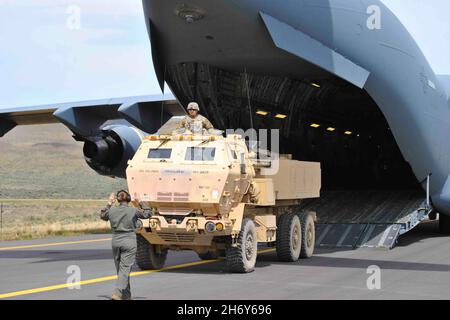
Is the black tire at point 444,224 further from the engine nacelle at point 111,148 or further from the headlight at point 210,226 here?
the headlight at point 210,226

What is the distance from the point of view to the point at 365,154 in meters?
24.2

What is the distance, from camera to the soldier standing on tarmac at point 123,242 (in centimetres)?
938

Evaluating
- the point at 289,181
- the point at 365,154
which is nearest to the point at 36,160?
the point at 365,154

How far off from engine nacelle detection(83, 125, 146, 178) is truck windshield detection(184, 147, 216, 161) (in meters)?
9.32

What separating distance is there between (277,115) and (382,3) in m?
3.87

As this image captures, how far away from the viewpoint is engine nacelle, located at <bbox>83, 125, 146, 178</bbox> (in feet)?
70.8

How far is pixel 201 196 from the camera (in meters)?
12.0

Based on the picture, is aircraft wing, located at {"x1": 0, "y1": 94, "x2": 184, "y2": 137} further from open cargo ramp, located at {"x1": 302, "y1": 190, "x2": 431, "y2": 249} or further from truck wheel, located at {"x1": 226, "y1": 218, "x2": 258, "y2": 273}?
truck wheel, located at {"x1": 226, "y1": 218, "x2": 258, "y2": 273}

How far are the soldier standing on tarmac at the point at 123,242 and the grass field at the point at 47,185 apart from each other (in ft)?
44.8

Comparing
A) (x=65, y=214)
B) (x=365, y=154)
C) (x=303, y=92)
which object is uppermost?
(x=303, y=92)

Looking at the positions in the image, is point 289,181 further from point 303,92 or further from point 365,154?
point 365,154

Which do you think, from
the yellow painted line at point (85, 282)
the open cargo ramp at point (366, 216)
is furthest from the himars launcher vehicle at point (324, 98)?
the yellow painted line at point (85, 282)

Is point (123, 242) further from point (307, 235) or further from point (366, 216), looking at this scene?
point (366, 216)

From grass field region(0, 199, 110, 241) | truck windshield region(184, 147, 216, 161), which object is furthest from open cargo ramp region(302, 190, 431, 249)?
grass field region(0, 199, 110, 241)
